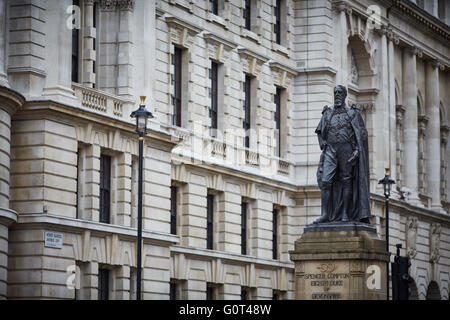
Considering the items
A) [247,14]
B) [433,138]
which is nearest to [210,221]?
[247,14]

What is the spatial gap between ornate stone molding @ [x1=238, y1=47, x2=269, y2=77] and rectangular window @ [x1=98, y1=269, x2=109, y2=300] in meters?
15.5

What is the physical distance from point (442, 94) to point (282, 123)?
21431 millimetres

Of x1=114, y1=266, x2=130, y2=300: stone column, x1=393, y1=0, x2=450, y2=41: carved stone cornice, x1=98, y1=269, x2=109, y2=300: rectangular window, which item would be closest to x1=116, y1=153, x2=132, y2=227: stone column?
x1=114, y1=266, x2=130, y2=300: stone column

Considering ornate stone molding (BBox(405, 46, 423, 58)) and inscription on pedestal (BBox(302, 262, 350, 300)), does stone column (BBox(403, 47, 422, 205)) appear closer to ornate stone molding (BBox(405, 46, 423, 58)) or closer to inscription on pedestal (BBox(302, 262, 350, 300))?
ornate stone molding (BBox(405, 46, 423, 58))

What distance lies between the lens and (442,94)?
84312 millimetres

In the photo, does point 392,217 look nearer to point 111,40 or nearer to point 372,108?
point 372,108

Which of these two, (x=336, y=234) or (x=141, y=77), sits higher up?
(x=141, y=77)

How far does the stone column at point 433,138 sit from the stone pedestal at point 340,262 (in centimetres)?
4506

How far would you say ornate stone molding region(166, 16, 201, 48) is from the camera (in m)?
54.9

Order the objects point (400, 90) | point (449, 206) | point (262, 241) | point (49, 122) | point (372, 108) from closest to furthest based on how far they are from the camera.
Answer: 1. point (49, 122)
2. point (262, 241)
3. point (372, 108)
4. point (400, 90)
5. point (449, 206)

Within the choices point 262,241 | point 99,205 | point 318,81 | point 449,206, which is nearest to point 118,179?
point 99,205

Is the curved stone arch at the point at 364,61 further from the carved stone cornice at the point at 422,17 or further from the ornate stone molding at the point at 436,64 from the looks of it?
the ornate stone molding at the point at 436,64

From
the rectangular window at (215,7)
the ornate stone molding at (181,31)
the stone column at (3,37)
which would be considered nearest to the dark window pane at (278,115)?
the rectangular window at (215,7)

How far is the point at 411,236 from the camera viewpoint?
76062 millimetres
